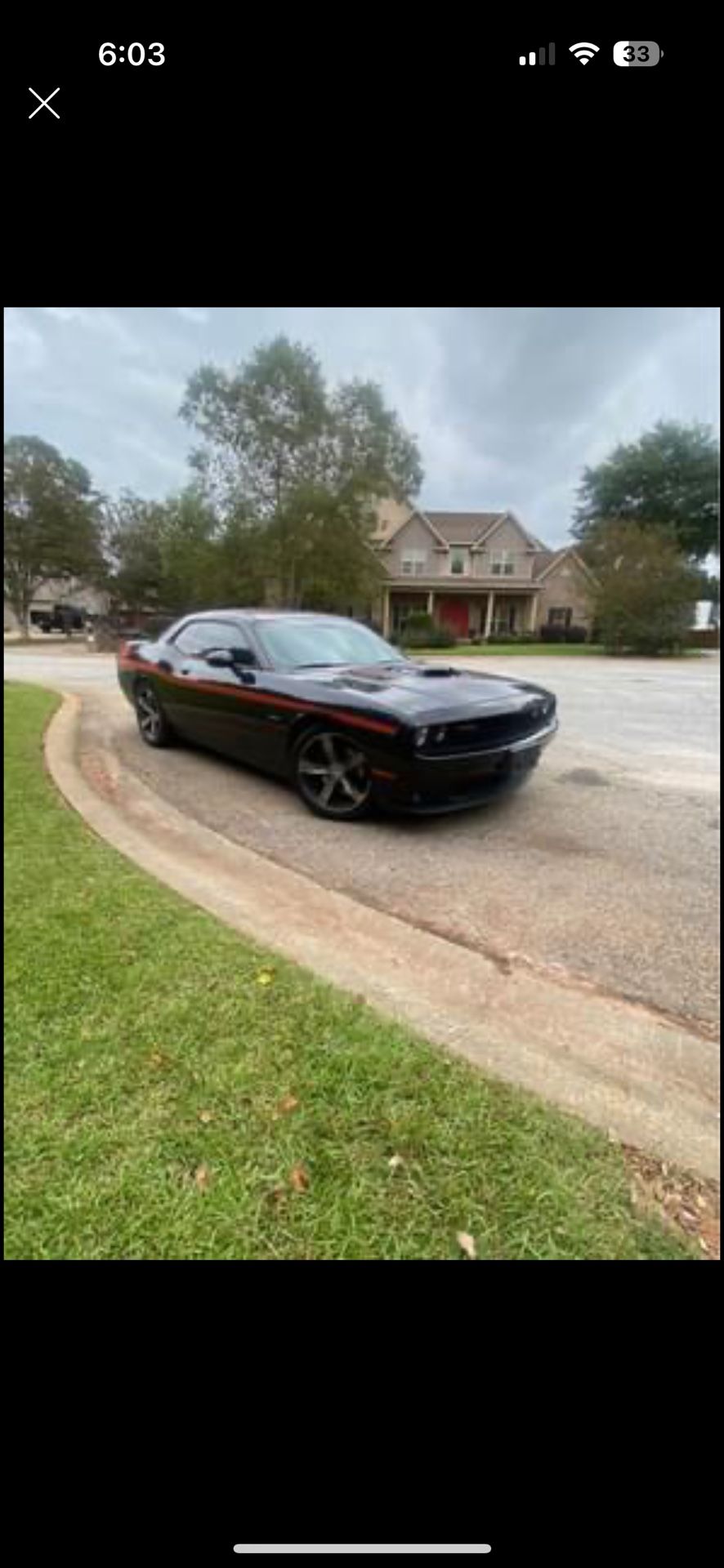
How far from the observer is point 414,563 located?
34.5m

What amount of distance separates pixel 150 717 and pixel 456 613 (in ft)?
102

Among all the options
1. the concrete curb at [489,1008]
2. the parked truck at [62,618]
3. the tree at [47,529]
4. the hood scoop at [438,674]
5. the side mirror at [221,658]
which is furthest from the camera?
the parked truck at [62,618]

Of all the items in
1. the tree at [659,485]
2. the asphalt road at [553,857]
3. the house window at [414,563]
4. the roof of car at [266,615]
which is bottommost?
the asphalt road at [553,857]

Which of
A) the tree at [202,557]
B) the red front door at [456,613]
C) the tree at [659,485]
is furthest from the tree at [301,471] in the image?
the tree at [659,485]

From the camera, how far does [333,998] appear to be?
85.9 inches

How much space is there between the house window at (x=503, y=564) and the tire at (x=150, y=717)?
105ft

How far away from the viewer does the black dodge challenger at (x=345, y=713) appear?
3.69 m

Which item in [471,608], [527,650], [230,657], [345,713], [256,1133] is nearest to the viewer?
[256,1133]

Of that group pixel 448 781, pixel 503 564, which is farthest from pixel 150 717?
pixel 503 564

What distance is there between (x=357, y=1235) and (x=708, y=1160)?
2.94 ft

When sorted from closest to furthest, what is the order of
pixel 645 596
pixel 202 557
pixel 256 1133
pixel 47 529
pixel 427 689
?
pixel 256 1133 → pixel 427 689 → pixel 47 529 → pixel 202 557 → pixel 645 596

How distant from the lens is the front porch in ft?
112

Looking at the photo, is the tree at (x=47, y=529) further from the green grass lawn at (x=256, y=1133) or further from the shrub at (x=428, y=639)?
the green grass lawn at (x=256, y=1133)
